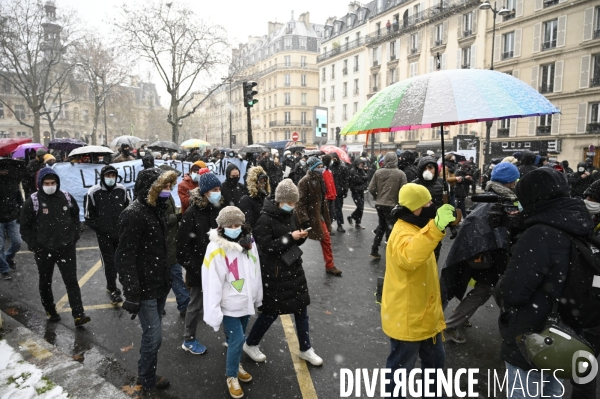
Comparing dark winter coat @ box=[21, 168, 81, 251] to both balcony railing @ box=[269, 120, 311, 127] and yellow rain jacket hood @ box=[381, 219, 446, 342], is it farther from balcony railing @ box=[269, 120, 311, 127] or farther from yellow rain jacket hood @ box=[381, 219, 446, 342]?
balcony railing @ box=[269, 120, 311, 127]

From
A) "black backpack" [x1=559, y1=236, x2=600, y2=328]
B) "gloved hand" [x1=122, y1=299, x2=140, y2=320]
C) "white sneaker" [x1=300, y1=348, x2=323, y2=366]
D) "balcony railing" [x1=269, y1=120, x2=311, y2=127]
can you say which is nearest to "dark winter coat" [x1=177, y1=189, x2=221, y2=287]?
"gloved hand" [x1=122, y1=299, x2=140, y2=320]

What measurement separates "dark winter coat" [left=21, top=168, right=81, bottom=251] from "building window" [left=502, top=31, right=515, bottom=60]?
3389 cm

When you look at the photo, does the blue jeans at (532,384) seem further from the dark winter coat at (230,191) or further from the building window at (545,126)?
the building window at (545,126)

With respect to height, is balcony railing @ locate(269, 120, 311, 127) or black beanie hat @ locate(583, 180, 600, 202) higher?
balcony railing @ locate(269, 120, 311, 127)

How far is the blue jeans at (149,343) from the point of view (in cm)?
321

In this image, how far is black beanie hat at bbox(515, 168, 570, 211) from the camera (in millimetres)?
2176

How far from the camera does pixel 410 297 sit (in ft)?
8.68

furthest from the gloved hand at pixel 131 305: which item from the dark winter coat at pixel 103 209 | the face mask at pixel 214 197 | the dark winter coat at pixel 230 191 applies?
the dark winter coat at pixel 230 191

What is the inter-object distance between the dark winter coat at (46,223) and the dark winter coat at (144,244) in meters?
1.85

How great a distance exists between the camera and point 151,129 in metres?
75.5

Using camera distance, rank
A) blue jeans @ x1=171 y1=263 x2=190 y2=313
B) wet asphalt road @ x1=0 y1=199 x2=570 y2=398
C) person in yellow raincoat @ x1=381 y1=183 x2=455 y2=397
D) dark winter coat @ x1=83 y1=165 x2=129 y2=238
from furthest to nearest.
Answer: dark winter coat @ x1=83 y1=165 x2=129 y2=238
blue jeans @ x1=171 y1=263 x2=190 y2=313
wet asphalt road @ x1=0 y1=199 x2=570 y2=398
person in yellow raincoat @ x1=381 y1=183 x2=455 y2=397

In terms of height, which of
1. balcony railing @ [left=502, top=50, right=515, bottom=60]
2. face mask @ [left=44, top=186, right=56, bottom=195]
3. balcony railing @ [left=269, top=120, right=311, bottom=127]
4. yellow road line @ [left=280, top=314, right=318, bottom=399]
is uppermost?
balcony railing @ [left=502, top=50, right=515, bottom=60]

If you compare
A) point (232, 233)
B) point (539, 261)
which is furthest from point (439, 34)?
point (539, 261)

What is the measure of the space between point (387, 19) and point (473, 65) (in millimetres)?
14902
